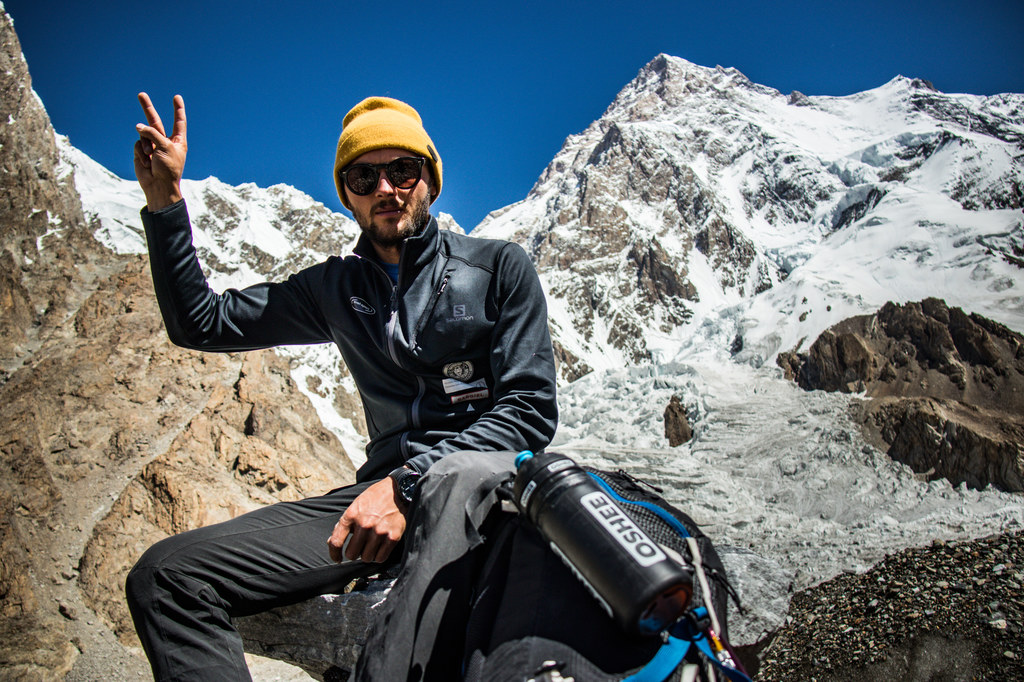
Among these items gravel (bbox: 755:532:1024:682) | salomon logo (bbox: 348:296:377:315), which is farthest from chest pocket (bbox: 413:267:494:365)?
gravel (bbox: 755:532:1024:682)

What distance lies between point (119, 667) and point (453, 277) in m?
8.98

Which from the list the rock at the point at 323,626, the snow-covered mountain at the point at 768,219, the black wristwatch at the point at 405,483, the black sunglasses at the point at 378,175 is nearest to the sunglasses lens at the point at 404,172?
the black sunglasses at the point at 378,175

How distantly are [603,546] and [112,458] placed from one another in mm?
12913

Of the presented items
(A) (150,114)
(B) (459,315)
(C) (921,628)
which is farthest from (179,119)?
(C) (921,628)

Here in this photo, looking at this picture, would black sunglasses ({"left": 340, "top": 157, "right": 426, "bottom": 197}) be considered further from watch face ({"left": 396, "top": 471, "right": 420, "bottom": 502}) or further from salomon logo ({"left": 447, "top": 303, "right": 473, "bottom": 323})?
watch face ({"left": 396, "top": 471, "right": 420, "bottom": 502})

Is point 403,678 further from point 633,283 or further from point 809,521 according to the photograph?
point 633,283

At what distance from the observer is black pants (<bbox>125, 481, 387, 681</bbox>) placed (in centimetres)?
179

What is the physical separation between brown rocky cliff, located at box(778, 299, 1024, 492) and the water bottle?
37880 millimetres

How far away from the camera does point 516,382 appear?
2.04m

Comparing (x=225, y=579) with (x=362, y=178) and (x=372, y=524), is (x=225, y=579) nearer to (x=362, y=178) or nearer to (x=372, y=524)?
(x=372, y=524)

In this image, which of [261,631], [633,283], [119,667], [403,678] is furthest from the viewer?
[633,283]

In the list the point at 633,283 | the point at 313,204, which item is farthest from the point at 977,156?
the point at 313,204

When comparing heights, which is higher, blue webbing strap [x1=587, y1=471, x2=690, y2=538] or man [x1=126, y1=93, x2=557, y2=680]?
man [x1=126, y1=93, x2=557, y2=680]

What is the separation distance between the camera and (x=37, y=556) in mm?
8883
